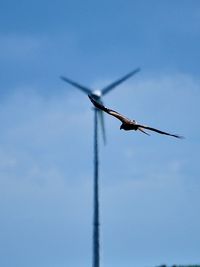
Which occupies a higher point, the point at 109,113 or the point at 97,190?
the point at 97,190

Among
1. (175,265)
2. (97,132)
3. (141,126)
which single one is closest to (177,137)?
(141,126)

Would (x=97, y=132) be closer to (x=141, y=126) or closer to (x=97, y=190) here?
(x=97, y=190)

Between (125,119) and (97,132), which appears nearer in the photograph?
(125,119)

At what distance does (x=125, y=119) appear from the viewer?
14305 mm

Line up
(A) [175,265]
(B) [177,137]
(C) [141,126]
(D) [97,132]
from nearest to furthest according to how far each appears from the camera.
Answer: (B) [177,137] → (C) [141,126] → (D) [97,132] → (A) [175,265]

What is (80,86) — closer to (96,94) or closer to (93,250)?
(96,94)

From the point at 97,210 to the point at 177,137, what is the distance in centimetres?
7441

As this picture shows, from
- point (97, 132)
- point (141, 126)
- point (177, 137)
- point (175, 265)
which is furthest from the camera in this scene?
point (175, 265)

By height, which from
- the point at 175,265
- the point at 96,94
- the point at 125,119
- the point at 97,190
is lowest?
the point at 125,119

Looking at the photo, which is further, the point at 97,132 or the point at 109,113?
the point at 97,132

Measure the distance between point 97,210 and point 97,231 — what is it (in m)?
3.20

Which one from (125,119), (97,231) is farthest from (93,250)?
(125,119)

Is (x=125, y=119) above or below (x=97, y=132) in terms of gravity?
below

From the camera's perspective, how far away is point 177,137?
43.9 ft
